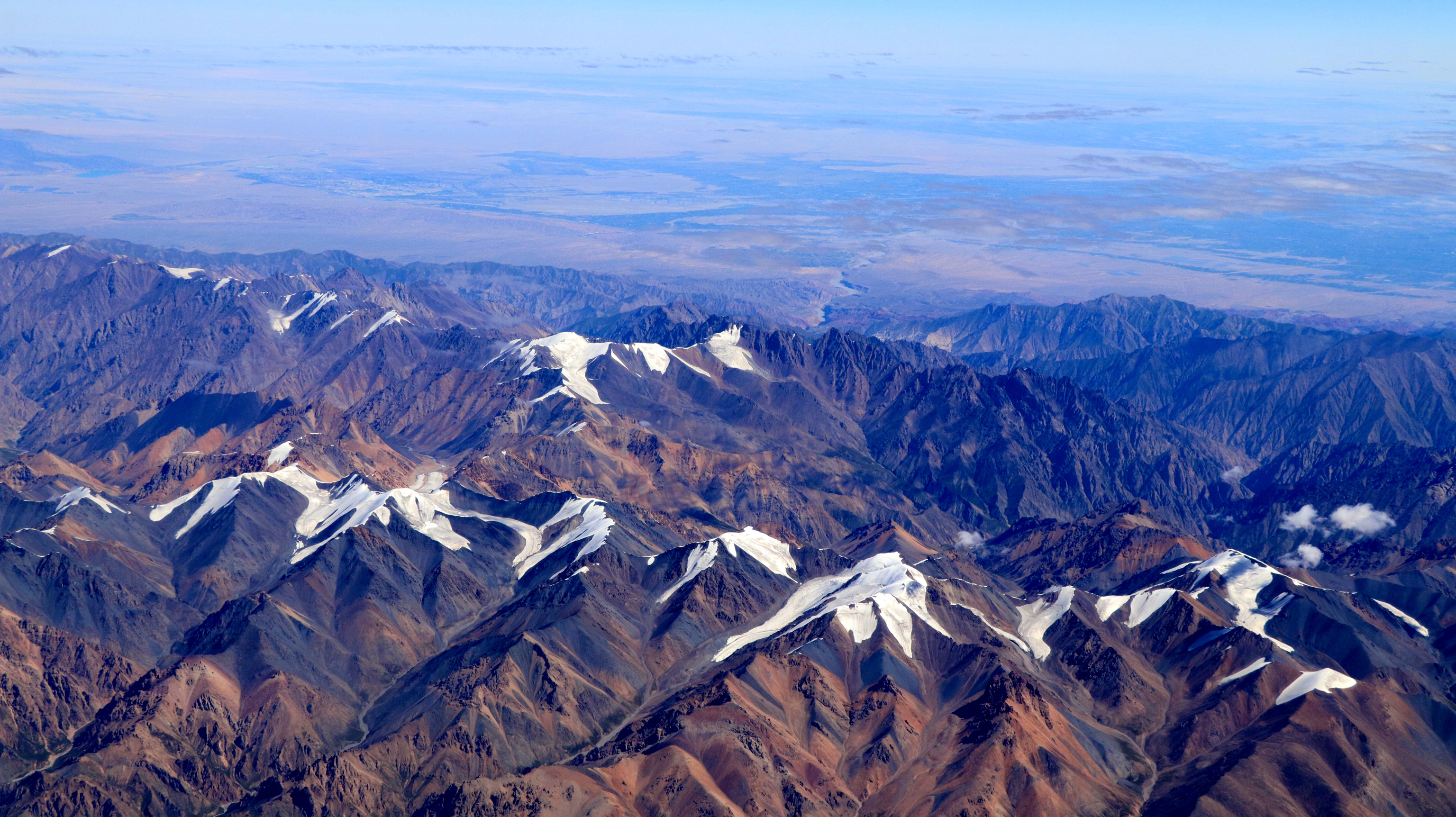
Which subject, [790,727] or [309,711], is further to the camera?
[309,711]

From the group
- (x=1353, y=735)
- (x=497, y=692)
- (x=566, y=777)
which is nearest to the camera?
(x=566, y=777)

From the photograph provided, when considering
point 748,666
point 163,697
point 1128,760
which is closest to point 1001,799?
point 1128,760

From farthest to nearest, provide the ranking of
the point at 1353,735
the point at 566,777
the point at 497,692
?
the point at 497,692
the point at 1353,735
the point at 566,777

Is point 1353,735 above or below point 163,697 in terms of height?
above

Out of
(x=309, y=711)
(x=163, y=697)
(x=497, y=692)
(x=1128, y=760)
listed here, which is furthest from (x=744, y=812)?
(x=163, y=697)

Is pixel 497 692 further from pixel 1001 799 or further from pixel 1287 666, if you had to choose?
pixel 1287 666

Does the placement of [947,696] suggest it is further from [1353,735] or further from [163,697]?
[163,697]
